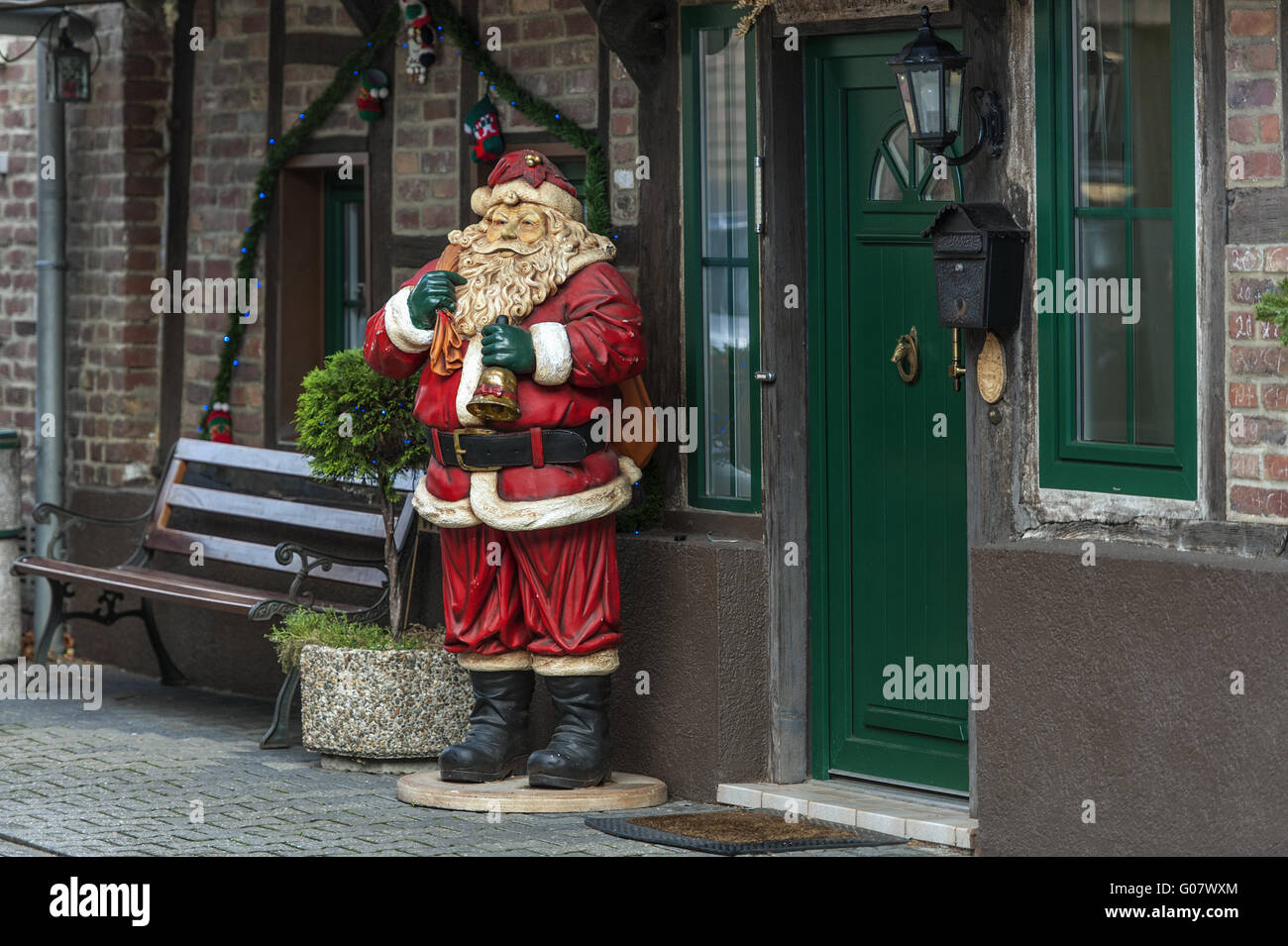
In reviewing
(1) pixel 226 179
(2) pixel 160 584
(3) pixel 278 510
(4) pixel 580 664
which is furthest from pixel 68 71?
(4) pixel 580 664

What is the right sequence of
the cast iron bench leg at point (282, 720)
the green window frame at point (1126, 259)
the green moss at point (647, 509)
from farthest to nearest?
the cast iron bench leg at point (282, 720), the green moss at point (647, 509), the green window frame at point (1126, 259)

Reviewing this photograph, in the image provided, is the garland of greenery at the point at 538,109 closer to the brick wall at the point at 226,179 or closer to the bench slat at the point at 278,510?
the brick wall at the point at 226,179

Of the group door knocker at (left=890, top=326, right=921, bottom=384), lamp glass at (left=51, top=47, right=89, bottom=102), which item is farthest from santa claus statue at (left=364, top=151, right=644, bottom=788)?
lamp glass at (left=51, top=47, right=89, bottom=102)

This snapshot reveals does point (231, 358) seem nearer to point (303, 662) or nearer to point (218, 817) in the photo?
point (303, 662)

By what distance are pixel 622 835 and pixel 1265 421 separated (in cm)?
238

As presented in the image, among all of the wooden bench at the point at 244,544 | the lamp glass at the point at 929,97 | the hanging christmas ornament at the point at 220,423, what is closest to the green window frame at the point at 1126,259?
the lamp glass at the point at 929,97

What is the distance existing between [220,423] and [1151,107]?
15.8ft

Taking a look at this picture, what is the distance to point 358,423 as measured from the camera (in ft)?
26.1

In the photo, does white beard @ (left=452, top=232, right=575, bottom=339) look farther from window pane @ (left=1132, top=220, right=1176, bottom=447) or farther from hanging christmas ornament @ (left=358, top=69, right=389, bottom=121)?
window pane @ (left=1132, top=220, right=1176, bottom=447)

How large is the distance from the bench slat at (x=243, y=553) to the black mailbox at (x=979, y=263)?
3.01 m

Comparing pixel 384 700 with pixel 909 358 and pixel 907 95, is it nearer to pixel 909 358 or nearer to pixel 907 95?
pixel 909 358

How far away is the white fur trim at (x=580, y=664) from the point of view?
7.47 m

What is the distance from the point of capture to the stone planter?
7977 millimetres

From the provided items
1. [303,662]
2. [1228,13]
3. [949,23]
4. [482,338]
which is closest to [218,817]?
[303,662]
